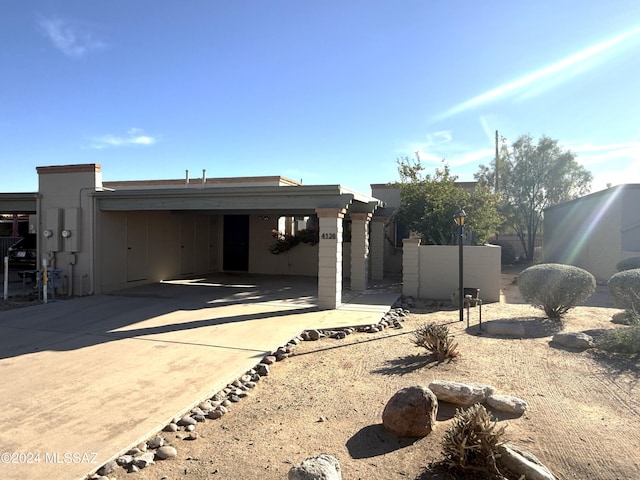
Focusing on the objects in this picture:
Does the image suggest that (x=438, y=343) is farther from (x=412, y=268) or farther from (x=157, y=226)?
(x=157, y=226)

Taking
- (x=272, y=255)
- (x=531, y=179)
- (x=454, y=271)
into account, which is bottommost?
(x=454, y=271)

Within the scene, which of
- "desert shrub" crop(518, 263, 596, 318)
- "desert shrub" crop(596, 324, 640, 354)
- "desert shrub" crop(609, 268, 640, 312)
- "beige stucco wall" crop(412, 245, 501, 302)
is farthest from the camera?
"beige stucco wall" crop(412, 245, 501, 302)

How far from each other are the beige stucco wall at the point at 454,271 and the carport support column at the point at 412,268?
0.10m

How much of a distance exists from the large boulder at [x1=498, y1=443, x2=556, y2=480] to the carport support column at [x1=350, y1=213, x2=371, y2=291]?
9349 mm

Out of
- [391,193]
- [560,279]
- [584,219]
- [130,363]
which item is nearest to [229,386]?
[130,363]

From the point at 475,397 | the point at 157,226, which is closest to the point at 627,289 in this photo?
the point at 475,397

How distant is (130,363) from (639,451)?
5.51 meters

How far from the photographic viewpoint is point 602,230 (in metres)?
17.1

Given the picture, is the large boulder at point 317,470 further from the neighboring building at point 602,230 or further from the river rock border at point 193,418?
the neighboring building at point 602,230

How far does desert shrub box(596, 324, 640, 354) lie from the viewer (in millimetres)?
5965

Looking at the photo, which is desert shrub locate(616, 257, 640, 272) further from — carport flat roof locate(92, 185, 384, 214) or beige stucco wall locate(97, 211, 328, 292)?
beige stucco wall locate(97, 211, 328, 292)

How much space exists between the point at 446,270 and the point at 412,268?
888mm

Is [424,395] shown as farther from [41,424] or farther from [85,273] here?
[85,273]

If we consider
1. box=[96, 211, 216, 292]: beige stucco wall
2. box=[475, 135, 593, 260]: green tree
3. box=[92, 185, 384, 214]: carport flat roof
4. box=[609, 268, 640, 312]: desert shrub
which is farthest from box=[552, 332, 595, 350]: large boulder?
box=[475, 135, 593, 260]: green tree
